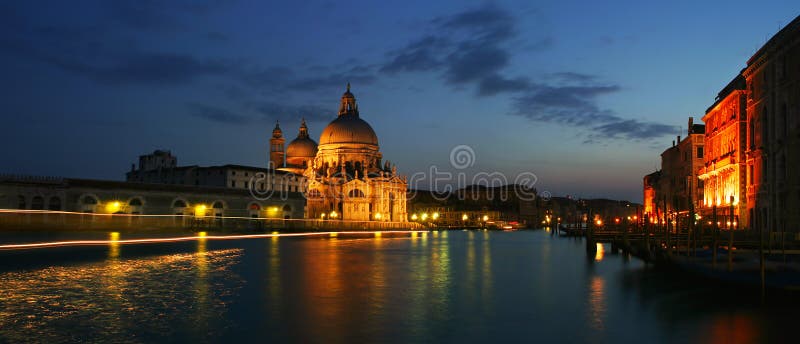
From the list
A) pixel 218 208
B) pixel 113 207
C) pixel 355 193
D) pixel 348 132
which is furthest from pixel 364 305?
pixel 348 132

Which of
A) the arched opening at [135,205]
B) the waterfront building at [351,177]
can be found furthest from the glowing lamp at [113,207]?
the waterfront building at [351,177]

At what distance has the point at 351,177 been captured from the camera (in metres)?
106

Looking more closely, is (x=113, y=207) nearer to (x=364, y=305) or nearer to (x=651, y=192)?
(x=364, y=305)

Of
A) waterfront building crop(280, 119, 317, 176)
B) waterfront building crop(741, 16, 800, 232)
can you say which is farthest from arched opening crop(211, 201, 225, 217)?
waterfront building crop(741, 16, 800, 232)

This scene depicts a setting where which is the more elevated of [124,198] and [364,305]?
[124,198]

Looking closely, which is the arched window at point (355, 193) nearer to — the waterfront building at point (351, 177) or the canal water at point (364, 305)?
the waterfront building at point (351, 177)

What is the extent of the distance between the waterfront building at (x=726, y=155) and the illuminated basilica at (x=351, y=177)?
2439 inches

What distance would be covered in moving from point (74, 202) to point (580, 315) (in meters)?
55.2

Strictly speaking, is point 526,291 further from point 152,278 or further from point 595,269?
point 152,278

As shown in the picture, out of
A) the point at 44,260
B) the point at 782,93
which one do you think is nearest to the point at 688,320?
the point at 782,93

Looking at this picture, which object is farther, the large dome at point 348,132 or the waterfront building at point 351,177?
the large dome at point 348,132

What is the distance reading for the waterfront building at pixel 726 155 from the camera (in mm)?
38469

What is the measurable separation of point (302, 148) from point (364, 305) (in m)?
106

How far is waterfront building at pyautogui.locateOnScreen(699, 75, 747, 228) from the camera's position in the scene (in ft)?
126
